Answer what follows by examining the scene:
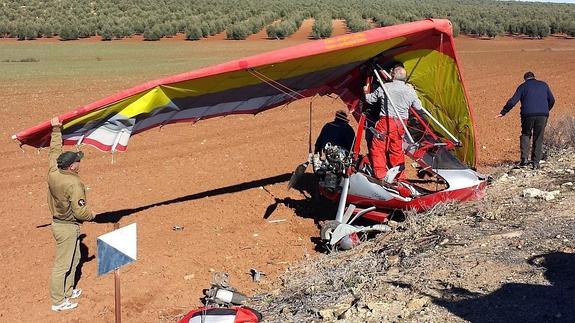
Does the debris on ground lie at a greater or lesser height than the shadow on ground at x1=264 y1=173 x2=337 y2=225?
greater

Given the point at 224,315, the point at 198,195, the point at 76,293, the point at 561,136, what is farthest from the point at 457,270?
the point at 561,136

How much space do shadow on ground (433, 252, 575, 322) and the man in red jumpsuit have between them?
3.34 metres

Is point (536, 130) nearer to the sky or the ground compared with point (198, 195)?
nearer to the sky

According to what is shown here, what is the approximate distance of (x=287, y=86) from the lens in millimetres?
9359

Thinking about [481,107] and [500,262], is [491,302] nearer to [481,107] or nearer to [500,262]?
[500,262]

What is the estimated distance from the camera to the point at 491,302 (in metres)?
5.59

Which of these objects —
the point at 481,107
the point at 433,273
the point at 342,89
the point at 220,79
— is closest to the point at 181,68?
the point at 481,107

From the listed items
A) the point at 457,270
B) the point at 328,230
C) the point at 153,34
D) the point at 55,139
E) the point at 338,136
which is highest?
the point at 55,139

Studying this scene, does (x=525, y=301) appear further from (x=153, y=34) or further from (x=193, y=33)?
(x=153, y=34)

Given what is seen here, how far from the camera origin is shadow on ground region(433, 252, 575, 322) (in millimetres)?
5285

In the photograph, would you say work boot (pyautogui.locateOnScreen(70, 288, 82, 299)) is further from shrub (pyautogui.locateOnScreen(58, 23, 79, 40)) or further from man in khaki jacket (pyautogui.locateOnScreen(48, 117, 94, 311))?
shrub (pyautogui.locateOnScreen(58, 23, 79, 40))

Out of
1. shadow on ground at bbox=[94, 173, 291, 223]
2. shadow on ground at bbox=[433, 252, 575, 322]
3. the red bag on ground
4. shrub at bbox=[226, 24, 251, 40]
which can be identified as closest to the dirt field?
shadow on ground at bbox=[94, 173, 291, 223]

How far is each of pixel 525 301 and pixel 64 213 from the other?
16.0ft

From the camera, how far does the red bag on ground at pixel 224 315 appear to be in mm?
6148
